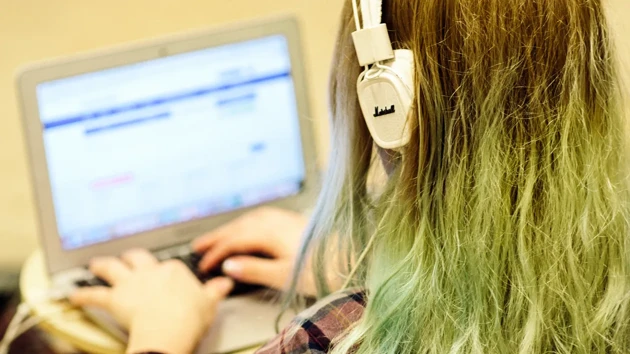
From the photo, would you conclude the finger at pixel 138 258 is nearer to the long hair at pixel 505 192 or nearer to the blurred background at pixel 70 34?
the long hair at pixel 505 192

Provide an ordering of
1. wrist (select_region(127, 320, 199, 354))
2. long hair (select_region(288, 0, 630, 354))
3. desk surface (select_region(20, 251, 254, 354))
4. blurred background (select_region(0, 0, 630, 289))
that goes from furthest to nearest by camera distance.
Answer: blurred background (select_region(0, 0, 630, 289)), desk surface (select_region(20, 251, 254, 354)), wrist (select_region(127, 320, 199, 354)), long hair (select_region(288, 0, 630, 354))

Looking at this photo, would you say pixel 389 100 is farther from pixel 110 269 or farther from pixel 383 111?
pixel 110 269

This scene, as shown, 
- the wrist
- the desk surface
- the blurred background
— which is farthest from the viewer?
the blurred background

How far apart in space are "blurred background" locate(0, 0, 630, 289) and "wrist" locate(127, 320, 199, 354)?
71cm

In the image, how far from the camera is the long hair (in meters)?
0.56

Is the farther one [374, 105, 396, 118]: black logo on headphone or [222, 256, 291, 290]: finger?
[222, 256, 291, 290]: finger

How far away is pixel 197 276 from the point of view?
982 millimetres

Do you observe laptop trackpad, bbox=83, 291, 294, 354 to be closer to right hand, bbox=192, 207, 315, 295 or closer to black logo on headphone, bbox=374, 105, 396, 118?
right hand, bbox=192, 207, 315, 295

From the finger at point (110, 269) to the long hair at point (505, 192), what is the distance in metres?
0.46

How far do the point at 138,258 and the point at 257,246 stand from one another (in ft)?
0.54

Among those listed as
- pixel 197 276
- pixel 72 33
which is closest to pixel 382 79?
pixel 197 276

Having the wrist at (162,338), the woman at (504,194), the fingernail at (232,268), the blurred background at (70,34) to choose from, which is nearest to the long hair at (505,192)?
the woman at (504,194)

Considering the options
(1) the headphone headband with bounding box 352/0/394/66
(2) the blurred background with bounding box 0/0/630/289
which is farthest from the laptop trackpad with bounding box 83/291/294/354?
(2) the blurred background with bounding box 0/0/630/289

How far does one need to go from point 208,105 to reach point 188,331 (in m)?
0.34
